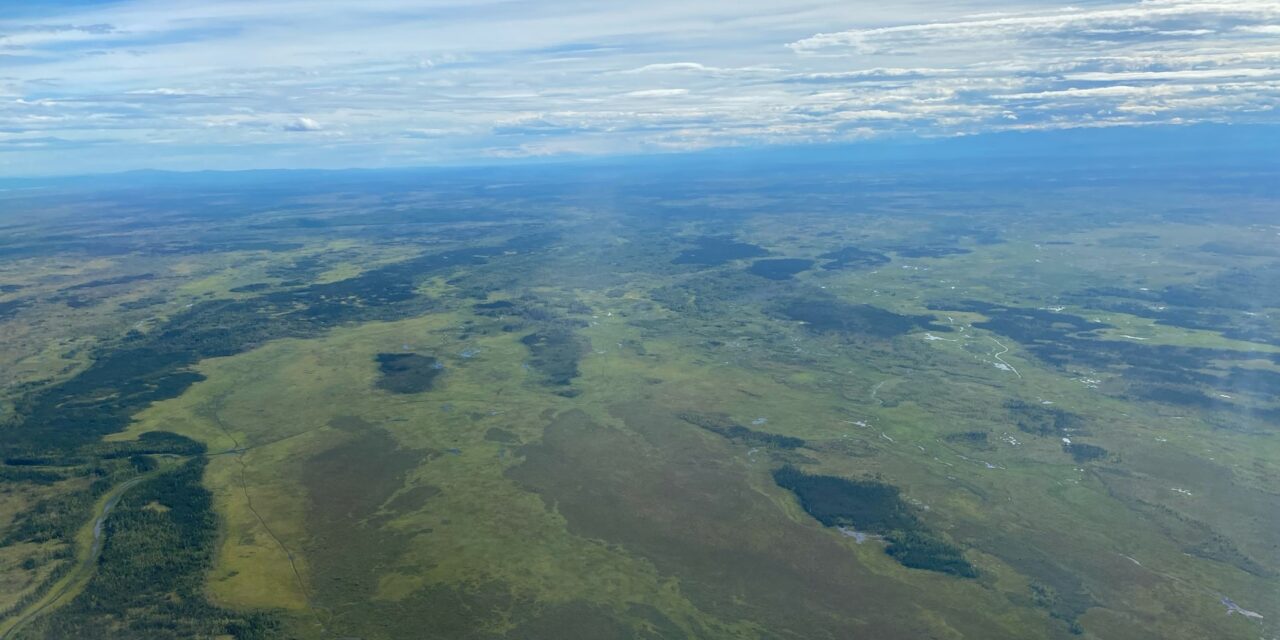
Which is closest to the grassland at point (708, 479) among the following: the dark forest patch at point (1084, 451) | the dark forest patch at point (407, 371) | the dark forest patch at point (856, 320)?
the dark forest patch at point (1084, 451)

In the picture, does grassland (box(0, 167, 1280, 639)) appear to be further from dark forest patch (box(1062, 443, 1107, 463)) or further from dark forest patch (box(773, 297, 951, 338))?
dark forest patch (box(773, 297, 951, 338))

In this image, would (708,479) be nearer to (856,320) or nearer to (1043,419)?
(1043,419)

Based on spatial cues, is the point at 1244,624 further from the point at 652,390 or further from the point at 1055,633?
the point at 652,390

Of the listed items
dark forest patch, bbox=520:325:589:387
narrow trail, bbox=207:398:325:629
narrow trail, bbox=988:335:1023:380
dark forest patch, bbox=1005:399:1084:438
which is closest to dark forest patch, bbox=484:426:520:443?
dark forest patch, bbox=520:325:589:387

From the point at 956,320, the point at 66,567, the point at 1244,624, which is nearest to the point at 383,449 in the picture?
the point at 66,567

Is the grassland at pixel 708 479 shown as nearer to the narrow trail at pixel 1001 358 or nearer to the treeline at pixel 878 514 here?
the treeline at pixel 878 514

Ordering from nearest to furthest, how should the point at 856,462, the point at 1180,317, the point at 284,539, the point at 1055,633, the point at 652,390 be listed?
the point at 1055,633 < the point at 284,539 < the point at 856,462 < the point at 652,390 < the point at 1180,317
